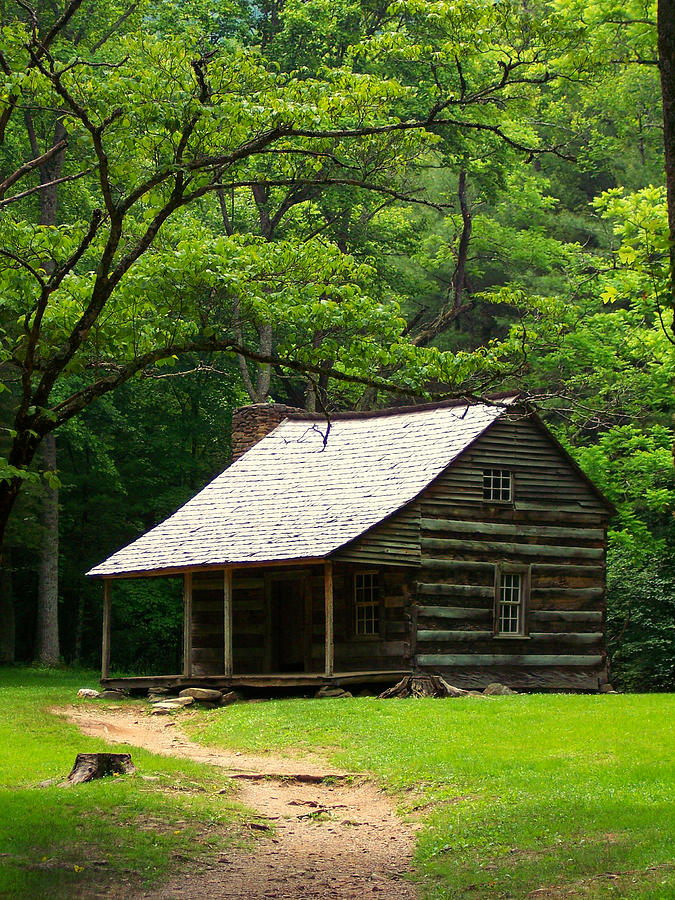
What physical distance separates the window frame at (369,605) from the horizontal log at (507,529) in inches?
66.9

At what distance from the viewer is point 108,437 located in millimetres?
39188

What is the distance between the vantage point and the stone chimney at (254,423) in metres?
32.7

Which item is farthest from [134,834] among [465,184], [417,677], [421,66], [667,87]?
[465,184]

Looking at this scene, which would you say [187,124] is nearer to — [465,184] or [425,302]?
[465,184]

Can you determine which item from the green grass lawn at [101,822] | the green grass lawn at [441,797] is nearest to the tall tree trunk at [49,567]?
the green grass lawn at [441,797]

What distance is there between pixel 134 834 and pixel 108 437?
93.7 ft

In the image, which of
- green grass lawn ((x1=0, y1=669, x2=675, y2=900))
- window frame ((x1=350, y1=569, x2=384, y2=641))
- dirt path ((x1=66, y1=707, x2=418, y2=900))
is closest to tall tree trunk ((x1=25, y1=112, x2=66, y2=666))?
window frame ((x1=350, y1=569, x2=384, y2=641))

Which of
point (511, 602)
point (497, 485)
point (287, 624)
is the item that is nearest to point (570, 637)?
point (511, 602)

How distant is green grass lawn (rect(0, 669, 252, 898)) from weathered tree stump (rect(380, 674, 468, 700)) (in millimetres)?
7160

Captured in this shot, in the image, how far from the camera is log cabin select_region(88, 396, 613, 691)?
994 inches

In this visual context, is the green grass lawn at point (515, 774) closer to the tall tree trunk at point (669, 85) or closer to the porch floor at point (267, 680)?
the porch floor at point (267, 680)

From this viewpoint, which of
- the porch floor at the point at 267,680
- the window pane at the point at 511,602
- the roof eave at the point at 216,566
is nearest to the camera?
the roof eave at the point at 216,566

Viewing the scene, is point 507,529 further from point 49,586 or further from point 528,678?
point 49,586

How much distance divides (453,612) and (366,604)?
1.97 m
